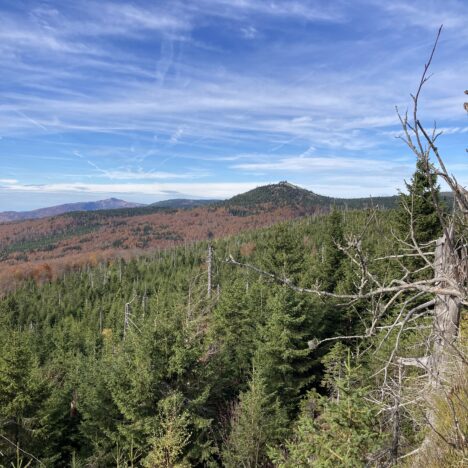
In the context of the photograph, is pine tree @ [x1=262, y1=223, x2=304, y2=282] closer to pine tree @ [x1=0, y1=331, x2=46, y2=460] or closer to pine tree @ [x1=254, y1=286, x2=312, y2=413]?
pine tree @ [x1=254, y1=286, x2=312, y2=413]

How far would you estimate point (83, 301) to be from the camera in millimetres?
66812

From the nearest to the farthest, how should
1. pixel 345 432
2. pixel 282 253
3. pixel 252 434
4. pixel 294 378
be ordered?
pixel 345 432, pixel 252 434, pixel 294 378, pixel 282 253

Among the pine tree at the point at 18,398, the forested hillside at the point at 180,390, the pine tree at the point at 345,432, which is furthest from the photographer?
the pine tree at the point at 18,398

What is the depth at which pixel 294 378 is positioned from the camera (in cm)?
1811

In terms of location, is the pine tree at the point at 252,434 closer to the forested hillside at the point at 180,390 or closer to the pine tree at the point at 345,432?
the forested hillside at the point at 180,390

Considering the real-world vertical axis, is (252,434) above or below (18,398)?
below

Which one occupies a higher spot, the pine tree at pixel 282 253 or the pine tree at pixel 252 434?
the pine tree at pixel 282 253

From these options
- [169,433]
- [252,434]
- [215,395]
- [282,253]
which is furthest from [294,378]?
[169,433]

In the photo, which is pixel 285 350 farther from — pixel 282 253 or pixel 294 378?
pixel 282 253

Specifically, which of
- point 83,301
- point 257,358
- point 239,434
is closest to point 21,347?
point 239,434

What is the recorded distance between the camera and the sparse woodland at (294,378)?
2584 mm

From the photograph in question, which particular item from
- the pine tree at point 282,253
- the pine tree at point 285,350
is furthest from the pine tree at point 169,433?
the pine tree at point 282,253

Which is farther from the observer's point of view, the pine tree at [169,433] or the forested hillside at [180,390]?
the forested hillside at [180,390]

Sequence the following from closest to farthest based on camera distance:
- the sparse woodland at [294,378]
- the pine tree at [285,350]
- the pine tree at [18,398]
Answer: the sparse woodland at [294,378]
the pine tree at [18,398]
the pine tree at [285,350]
